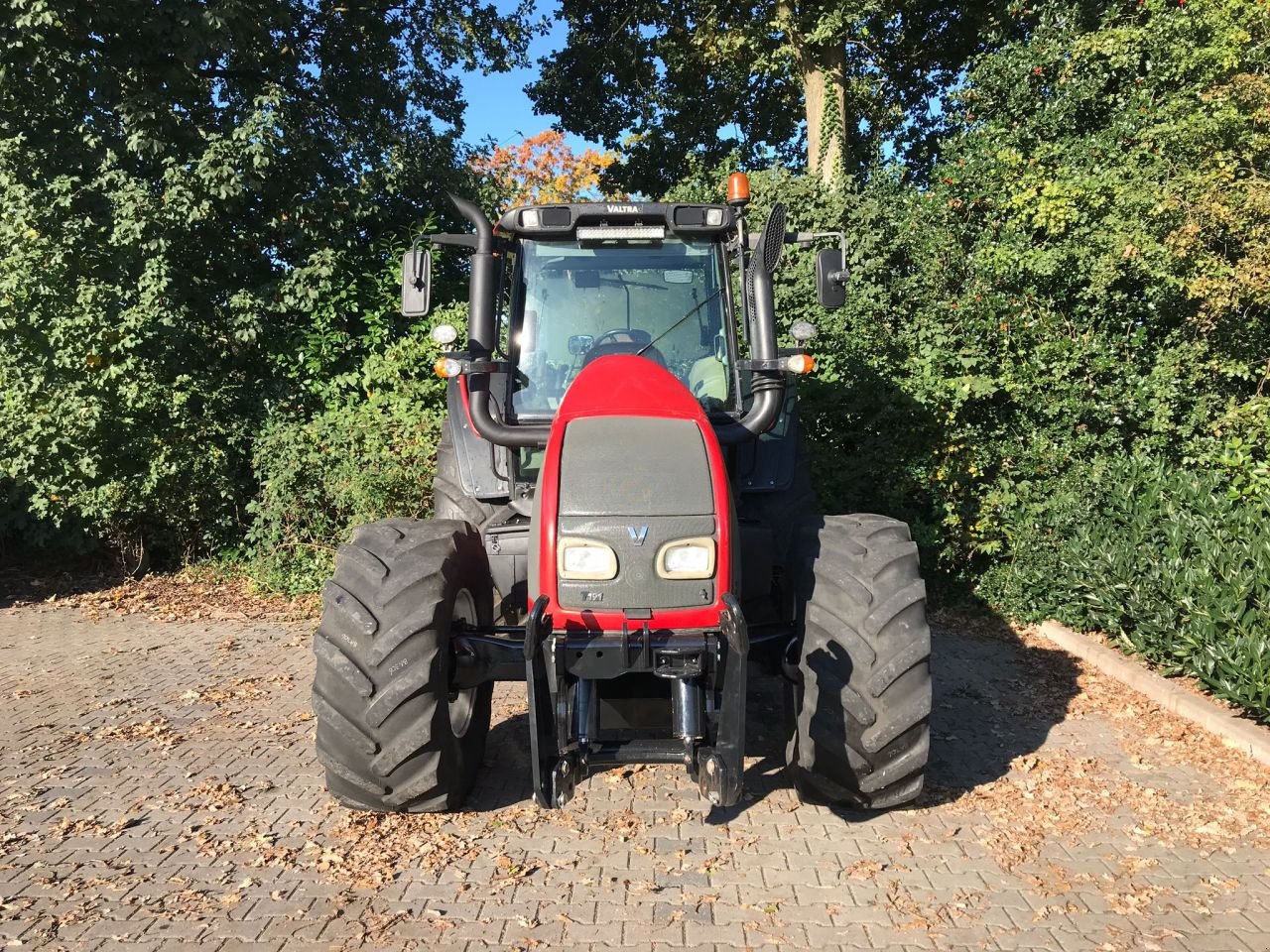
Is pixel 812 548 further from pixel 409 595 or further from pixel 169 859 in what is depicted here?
pixel 169 859

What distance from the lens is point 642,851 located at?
3965 millimetres

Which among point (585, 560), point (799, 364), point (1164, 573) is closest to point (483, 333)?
point (799, 364)

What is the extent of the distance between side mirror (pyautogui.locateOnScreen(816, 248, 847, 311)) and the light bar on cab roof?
876mm

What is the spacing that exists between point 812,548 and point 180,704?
4.30 meters

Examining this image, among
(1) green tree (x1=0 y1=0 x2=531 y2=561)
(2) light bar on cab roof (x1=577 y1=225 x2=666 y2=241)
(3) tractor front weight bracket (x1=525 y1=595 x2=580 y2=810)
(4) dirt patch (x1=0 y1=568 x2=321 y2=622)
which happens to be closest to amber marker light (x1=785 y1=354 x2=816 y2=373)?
(2) light bar on cab roof (x1=577 y1=225 x2=666 y2=241)

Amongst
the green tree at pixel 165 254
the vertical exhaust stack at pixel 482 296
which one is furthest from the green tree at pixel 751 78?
the vertical exhaust stack at pixel 482 296

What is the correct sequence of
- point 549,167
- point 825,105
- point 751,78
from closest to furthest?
1. point 825,105
2. point 751,78
3. point 549,167

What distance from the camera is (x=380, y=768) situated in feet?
12.6

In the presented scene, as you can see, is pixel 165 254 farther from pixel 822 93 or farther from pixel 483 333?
pixel 822 93

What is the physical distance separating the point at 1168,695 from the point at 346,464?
6.68 meters

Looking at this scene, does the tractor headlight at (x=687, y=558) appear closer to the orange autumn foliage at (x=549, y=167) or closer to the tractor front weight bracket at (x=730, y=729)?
the tractor front weight bracket at (x=730, y=729)

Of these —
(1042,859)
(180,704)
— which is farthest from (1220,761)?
(180,704)

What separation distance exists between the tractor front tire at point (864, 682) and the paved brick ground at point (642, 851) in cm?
28

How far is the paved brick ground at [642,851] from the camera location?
11.1 ft
